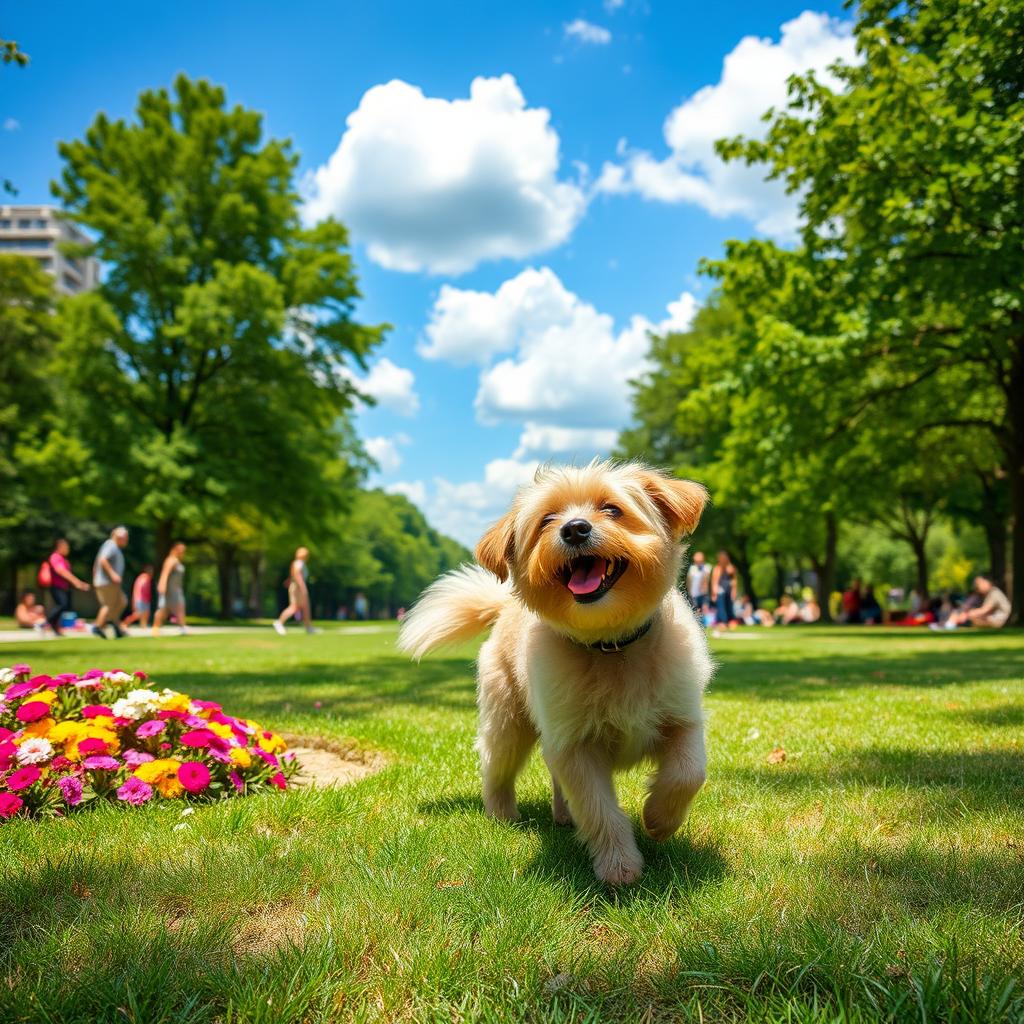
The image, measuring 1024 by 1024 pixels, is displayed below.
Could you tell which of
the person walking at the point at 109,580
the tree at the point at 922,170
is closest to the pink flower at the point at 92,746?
the tree at the point at 922,170

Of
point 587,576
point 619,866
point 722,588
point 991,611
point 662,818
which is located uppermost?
point 587,576

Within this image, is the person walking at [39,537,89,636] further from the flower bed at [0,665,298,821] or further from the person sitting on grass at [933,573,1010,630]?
the person sitting on grass at [933,573,1010,630]

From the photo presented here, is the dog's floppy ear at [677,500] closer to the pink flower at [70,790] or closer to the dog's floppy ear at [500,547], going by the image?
the dog's floppy ear at [500,547]

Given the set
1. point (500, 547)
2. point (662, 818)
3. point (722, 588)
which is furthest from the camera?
point (722, 588)

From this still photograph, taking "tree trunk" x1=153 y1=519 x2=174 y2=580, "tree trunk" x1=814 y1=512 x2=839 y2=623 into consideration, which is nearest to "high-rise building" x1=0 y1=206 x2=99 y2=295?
"tree trunk" x1=153 y1=519 x2=174 y2=580

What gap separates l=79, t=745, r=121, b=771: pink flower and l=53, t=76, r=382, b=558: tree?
888 inches

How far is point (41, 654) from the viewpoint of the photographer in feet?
43.3

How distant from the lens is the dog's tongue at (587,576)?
322cm

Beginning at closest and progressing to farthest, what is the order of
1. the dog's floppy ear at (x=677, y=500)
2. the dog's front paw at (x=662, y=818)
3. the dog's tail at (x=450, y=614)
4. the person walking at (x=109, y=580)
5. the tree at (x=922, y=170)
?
1. the dog's front paw at (x=662, y=818)
2. the dog's floppy ear at (x=677, y=500)
3. the dog's tail at (x=450, y=614)
4. the tree at (x=922, y=170)
5. the person walking at (x=109, y=580)

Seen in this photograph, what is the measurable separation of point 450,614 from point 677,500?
5.33 feet

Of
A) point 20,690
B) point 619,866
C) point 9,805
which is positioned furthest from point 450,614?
point 20,690

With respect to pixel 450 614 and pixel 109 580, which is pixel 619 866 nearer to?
pixel 450 614

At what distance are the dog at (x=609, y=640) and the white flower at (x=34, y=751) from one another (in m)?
2.41

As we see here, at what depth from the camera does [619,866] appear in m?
2.98
